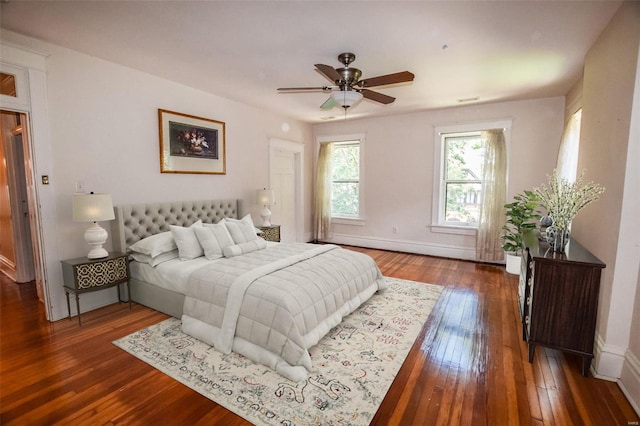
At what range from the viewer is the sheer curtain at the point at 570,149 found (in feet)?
12.7

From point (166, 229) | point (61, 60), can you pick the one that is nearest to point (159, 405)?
point (166, 229)

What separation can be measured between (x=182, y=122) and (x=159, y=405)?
3366mm

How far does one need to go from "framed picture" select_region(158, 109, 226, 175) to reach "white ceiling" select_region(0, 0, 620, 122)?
0.52m

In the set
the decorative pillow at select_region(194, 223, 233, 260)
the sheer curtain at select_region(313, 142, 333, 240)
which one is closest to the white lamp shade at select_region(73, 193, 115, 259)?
the decorative pillow at select_region(194, 223, 233, 260)

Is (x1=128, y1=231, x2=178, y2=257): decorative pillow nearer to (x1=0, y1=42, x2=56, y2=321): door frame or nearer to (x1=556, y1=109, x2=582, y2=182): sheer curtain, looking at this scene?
(x1=0, y1=42, x2=56, y2=321): door frame

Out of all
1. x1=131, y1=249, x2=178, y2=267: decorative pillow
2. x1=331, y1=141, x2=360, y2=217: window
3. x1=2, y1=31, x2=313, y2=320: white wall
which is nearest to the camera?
x1=2, y1=31, x2=313, y2=320: white wall

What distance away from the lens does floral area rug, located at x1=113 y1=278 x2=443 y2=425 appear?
1.86m

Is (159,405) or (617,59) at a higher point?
(617,59)

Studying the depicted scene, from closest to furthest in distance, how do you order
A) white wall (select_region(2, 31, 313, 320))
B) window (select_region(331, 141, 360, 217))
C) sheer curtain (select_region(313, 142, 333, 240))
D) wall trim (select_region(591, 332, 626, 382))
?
1. wall trim (select_region(591, 332, 626, 382))
2. white wall (select_region(2, 31, 313, 320))
3. window (select_region(331, 141, 360, 217))
4. sheer curtain (select_region(313, 142, 333, 240))

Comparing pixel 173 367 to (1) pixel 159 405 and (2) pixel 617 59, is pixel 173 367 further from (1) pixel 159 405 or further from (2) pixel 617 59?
(2) pixel 617 59

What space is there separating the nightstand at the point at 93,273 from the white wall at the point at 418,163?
13.9 ft

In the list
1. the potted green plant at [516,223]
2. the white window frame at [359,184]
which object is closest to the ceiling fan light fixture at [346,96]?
the potted green plant at [516,223]

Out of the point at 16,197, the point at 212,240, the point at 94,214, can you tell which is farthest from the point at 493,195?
the point at 16,197

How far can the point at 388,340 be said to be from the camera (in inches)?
106
